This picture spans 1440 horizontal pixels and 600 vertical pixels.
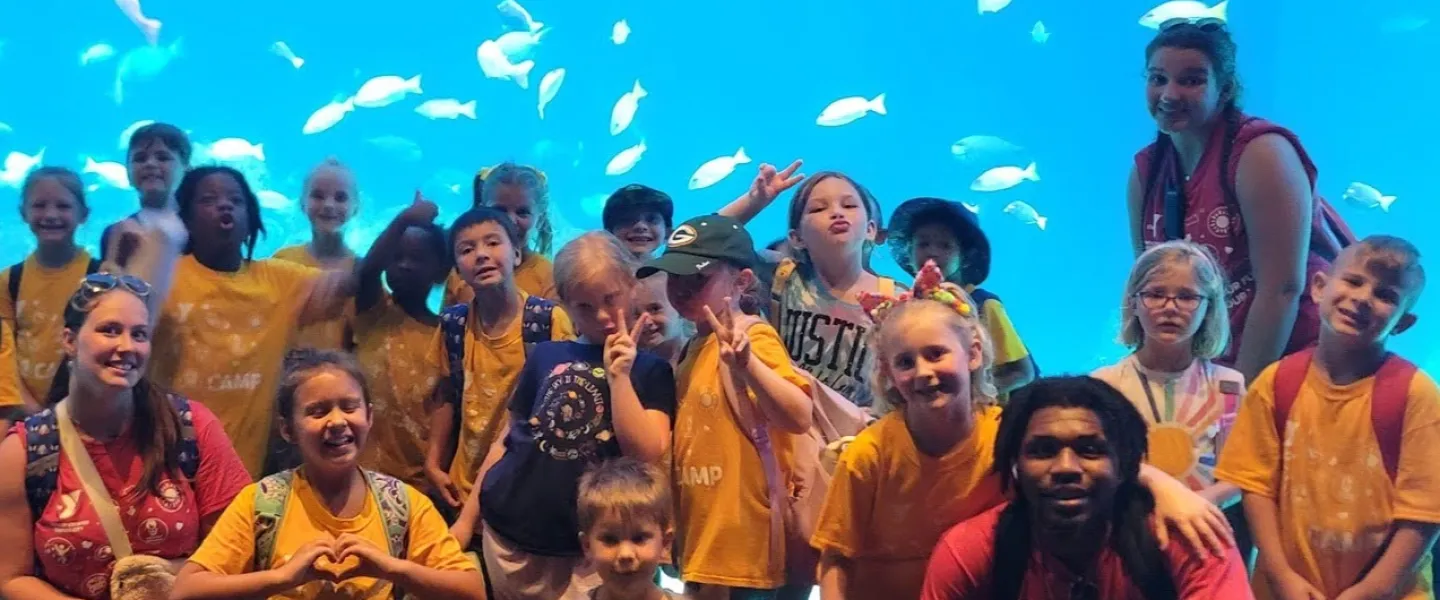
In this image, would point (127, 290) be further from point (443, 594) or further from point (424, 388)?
point (443, 594)

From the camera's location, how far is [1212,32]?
12.0ft

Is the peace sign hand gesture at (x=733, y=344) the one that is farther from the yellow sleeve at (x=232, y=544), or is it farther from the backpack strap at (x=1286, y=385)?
the backpack strap at (x=1286, y=385)

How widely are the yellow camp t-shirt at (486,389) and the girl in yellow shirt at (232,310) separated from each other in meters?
0.70

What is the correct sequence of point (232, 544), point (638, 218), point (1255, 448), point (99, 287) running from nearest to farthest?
1. point (232, 544)
2. point (1255, 448)
3. point (99, 287)
4. point (638, 218)

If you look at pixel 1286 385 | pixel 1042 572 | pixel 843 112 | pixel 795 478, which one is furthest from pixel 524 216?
pixel 843 112

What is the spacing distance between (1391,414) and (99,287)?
342 centimetres

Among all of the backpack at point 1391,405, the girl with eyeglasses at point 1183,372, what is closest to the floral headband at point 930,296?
the girl with eyeglasses at point 1183,372

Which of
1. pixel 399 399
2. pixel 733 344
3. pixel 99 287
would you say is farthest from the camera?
pixel 399 399

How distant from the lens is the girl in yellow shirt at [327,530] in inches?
103

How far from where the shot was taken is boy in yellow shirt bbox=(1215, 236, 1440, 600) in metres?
2.85

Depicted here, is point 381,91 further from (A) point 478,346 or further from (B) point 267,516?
(B) point 267,516

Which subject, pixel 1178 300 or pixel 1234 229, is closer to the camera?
pixel 1178 300

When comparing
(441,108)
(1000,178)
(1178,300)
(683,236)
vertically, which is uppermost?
(441,108)

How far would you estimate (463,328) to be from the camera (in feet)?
12.4
